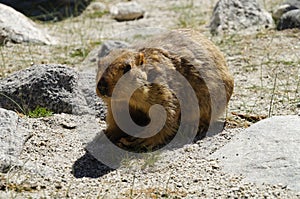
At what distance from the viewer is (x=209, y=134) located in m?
5.40

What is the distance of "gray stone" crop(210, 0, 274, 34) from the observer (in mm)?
9102

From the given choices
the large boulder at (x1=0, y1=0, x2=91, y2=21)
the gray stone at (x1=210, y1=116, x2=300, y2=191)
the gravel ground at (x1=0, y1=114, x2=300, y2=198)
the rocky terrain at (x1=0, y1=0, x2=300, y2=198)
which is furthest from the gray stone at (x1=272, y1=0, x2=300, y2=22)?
the gray stone at (x1=210, y1=116, x2=300, y2=191)

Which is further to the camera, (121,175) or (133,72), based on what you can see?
(133,72)

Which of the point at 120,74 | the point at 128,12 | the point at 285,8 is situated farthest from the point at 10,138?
the point at 128,12

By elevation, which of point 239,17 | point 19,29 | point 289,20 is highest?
point 289,20

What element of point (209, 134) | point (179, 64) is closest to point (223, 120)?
point (209, 134)

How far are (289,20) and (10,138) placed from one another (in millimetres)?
5276

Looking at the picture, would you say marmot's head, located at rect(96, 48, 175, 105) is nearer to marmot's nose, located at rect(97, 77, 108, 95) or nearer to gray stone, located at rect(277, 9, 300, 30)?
marmot's nose, located at rect(97, 77, 108, 95)

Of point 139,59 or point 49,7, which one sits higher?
point 139,59

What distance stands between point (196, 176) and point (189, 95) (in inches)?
40.6

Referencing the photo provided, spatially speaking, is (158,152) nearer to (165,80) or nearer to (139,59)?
(165,80)

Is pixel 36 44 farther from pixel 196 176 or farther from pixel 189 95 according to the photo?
pixel 196 176

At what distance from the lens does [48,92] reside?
5.79m

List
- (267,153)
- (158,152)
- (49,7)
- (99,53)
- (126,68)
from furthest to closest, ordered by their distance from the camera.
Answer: (49,7) < (99,53) < (158,152) < (126,68) < (267,153)
